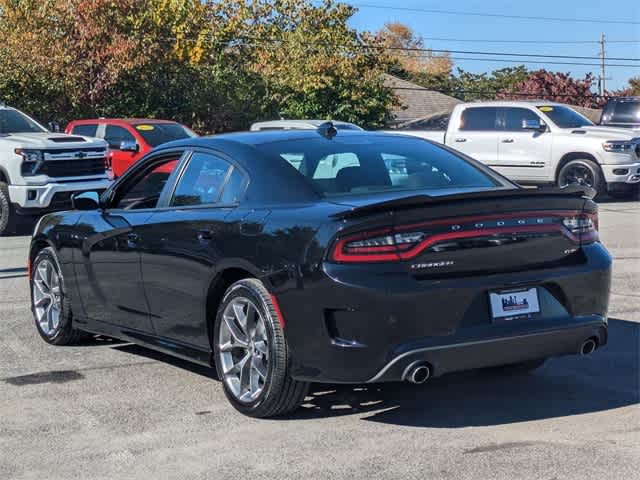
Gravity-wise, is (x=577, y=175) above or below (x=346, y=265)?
below

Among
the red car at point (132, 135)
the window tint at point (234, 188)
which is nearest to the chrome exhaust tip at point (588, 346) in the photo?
the window tint at point (234, 188)

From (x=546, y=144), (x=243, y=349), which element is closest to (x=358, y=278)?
(x=243, y=349)

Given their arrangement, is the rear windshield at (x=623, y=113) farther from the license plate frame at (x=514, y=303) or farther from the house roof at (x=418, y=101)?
the house roof at (x=418, y=101)

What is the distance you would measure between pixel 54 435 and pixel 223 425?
878mm

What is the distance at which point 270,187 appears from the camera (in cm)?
617

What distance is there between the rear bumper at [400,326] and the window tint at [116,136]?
17.5 m

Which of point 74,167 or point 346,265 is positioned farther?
point 74,167

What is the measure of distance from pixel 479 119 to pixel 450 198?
17.4 metres

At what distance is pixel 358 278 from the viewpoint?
5398 millimetres

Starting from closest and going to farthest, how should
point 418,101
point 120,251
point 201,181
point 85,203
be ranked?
point 201,181 < point 120,251 < point 85,203 < point 418,101

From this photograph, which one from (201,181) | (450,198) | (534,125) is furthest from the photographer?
(534,125)

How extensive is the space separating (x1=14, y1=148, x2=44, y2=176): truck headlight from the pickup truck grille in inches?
3.6

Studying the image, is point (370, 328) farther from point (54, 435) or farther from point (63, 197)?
point (63, 197)

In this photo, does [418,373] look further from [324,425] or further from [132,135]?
[132,135]
